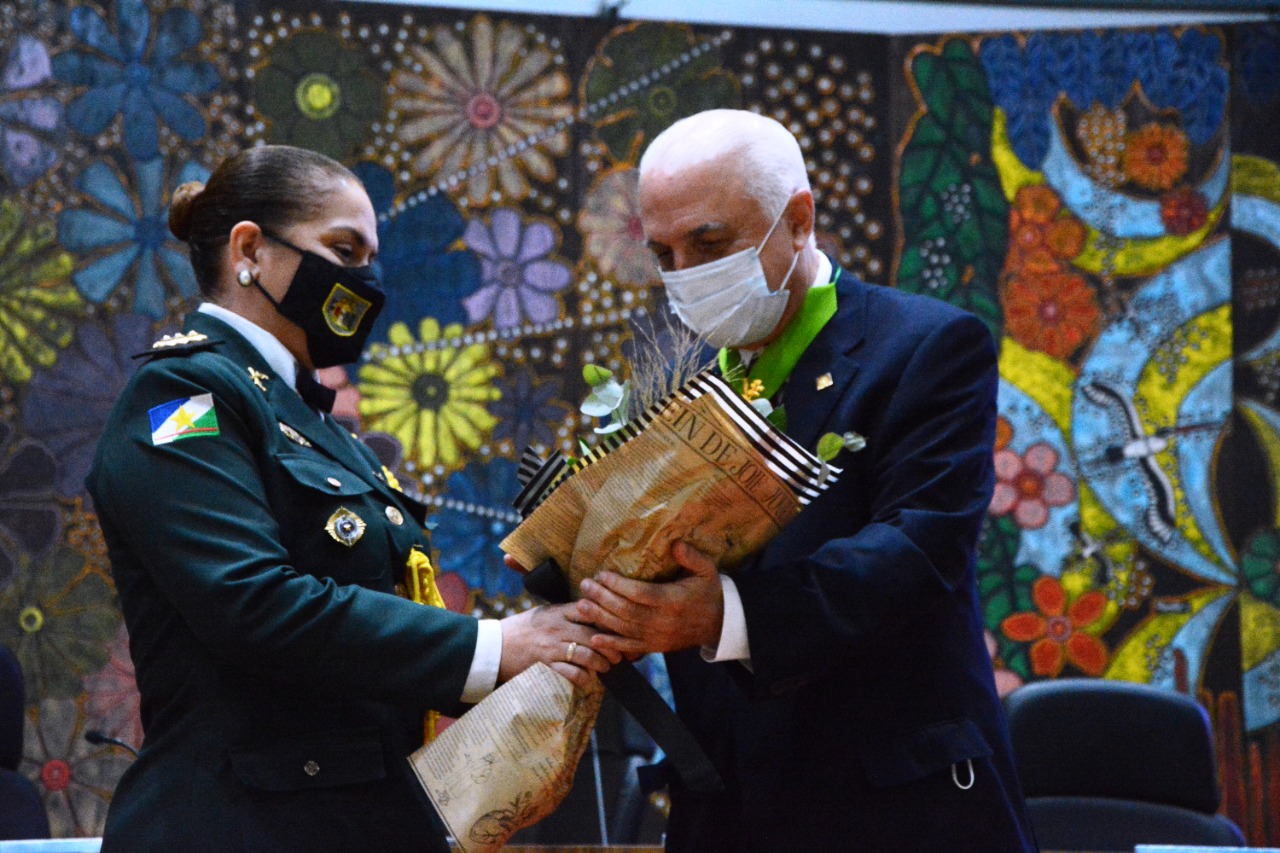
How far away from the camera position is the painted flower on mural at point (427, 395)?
4.39m

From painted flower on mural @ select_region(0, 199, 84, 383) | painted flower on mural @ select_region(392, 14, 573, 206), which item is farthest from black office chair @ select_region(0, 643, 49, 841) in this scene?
painted flower on mural @ select_region(392, 14, 573, 206)

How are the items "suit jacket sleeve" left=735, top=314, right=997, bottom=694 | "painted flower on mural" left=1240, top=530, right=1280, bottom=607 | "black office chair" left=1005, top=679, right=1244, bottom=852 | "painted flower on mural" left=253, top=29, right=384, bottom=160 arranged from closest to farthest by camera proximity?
"suit jacket sleeve" left=735, top=314, right=997, bottom=694 < "black office chair" left=1005, top=679, right=1244, bottom=852 < "painted flower on mural" left=253, top=29, right=384, bottom=160 < "painted flower on mural" left=1240, top=530, right=1280, bottom=607

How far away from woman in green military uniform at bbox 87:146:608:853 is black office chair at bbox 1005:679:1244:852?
174 cm

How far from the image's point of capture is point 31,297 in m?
4.18

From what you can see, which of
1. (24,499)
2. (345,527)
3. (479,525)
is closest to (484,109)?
(479,525)

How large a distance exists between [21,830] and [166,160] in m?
1.90

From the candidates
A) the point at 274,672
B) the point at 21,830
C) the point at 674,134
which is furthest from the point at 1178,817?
the point at 21,830

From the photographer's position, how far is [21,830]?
356cm

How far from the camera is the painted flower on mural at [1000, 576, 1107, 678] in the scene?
457 cm

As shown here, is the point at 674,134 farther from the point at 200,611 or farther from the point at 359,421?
the point at 359,421

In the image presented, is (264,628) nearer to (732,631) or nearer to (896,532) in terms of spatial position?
(732,631)

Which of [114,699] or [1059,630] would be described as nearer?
[114,699]

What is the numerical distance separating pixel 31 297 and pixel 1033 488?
3.05m

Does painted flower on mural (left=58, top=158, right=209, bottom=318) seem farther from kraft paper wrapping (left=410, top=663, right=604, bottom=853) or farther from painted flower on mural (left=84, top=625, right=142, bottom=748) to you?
kraft paper wrapping (left=410, top=663, right=604, bottom=853)
